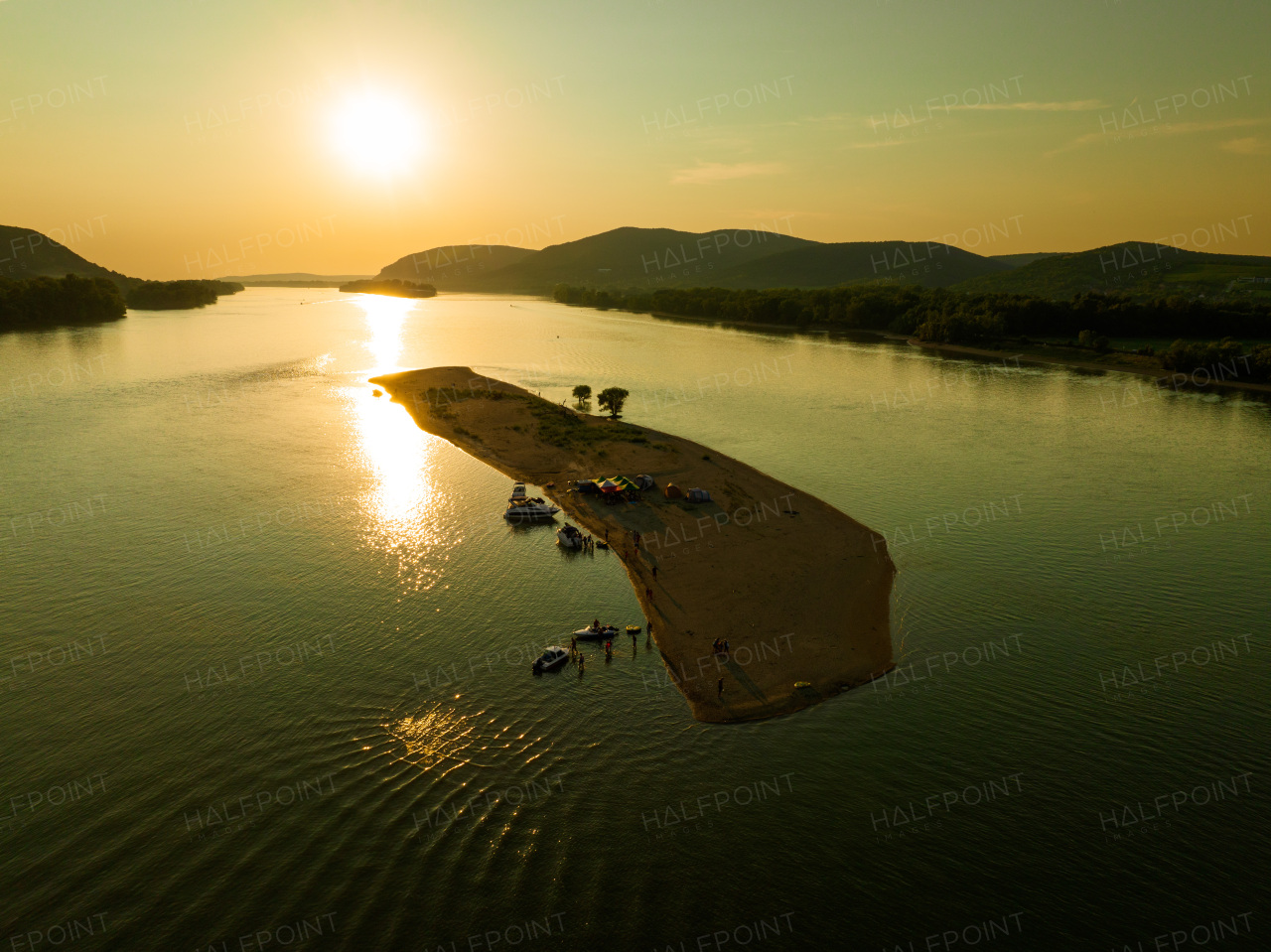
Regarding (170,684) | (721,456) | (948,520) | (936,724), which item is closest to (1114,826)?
(936,724)

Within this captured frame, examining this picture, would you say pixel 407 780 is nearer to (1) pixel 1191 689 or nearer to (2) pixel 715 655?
(2) pixel 715 655

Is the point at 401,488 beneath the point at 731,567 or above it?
above

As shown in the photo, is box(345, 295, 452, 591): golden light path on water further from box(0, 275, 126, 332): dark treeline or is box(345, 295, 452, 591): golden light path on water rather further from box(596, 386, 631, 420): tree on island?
box(0, 275, 126, 332): dark treeline

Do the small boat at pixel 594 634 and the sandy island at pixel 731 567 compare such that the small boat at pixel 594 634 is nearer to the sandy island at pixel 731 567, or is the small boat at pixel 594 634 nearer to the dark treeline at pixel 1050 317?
the sandy island at pixel 731 567

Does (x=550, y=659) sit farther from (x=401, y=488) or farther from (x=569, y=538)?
(x=401, y=488)

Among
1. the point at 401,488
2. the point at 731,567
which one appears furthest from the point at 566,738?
the point at 401,488

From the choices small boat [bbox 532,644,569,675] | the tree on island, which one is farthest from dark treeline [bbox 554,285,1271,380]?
small boat [bbox 532,644,569,675]
